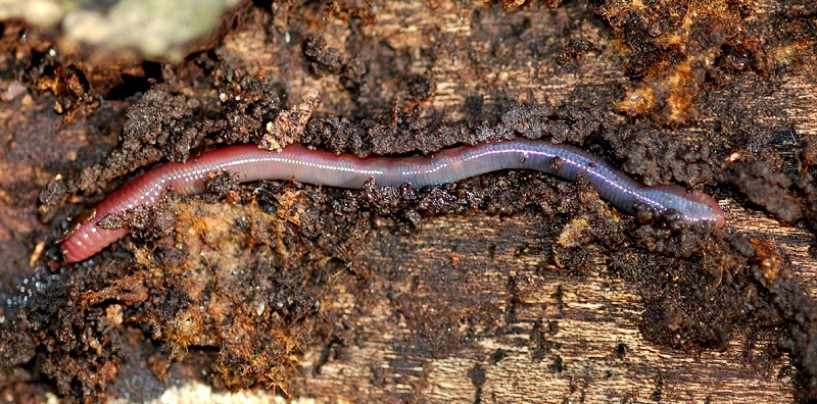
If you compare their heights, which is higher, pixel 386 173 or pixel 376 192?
pixel 386 173

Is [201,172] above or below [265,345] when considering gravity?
above

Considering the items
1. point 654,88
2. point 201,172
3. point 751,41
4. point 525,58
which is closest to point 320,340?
point 201,172

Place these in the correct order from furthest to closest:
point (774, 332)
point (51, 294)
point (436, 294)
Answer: point (51, 294) → point (436, 294) → point (774, 332)

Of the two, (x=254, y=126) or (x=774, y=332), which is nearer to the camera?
(x=774, y=332)

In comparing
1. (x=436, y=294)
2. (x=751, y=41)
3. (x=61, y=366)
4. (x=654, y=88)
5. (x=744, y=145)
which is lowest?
(x=61, y=366)

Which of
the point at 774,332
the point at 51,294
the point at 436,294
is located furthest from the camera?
the point at 51,294

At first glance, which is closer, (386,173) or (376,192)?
(376,192)

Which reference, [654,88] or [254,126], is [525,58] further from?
[254,126]

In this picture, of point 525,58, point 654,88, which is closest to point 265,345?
point 525,58
